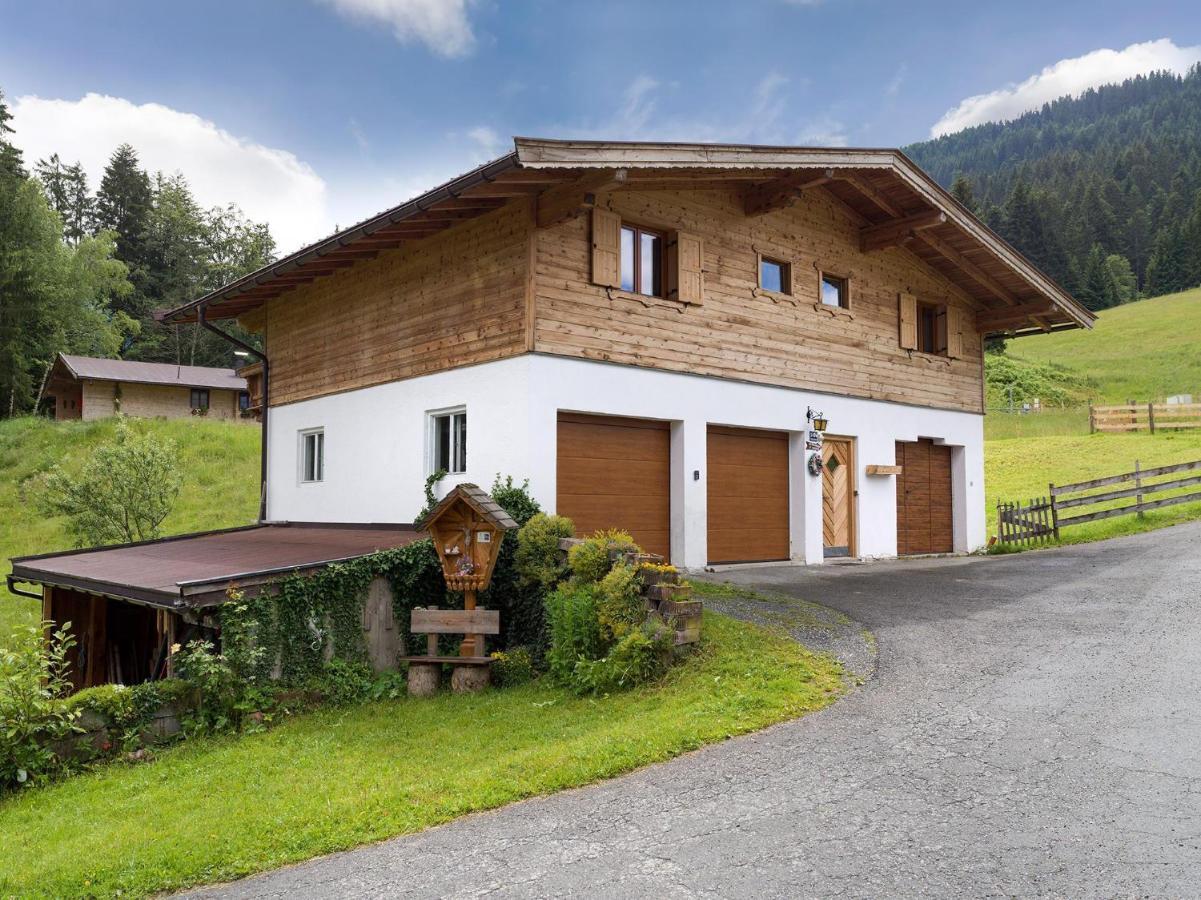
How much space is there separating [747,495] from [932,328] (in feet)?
21.8

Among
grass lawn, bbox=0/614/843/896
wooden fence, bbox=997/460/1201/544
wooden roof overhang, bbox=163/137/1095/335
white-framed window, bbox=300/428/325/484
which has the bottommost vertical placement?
grass lawn, bbox=0/614/843/896

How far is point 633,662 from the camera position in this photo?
779 centimetres

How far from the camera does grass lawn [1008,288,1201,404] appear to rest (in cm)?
4650

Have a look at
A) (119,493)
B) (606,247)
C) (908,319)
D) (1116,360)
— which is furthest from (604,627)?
(1116,360)

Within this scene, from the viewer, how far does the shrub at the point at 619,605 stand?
26.7 feet

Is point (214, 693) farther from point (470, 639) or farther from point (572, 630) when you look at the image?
point (572, 630)

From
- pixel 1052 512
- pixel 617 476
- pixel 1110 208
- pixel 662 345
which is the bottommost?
A: pixel 1052 512

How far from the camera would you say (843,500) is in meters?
15.6

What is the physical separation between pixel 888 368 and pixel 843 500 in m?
2.67

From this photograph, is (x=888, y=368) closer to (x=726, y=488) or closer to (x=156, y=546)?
(x=726, y=488)

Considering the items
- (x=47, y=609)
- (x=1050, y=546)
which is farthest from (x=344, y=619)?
(x=1050, y=546)

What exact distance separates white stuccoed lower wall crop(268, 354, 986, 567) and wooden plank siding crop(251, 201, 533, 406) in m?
0.34

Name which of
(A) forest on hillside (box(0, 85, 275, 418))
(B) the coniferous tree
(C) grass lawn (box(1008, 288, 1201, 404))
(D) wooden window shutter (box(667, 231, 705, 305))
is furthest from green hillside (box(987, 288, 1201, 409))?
(B) the coniferous tree

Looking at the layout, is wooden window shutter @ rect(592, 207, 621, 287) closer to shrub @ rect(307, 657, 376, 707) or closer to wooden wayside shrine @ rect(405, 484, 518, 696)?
wooden wayside shrine @ rect(405, 484, 518, 696)
